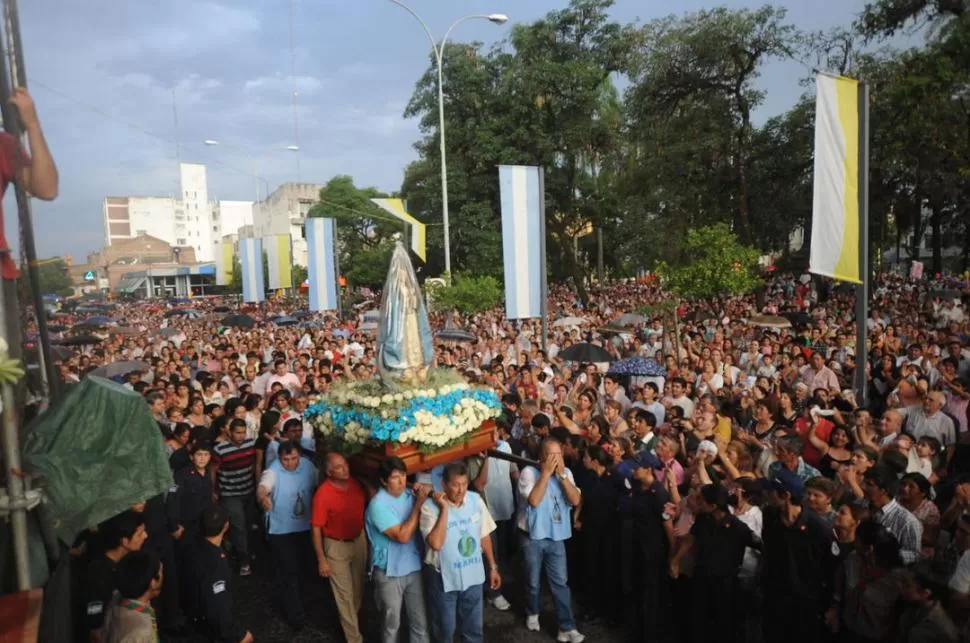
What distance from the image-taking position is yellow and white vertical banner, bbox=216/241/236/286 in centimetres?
4051

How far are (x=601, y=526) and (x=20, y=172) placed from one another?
14.7ft

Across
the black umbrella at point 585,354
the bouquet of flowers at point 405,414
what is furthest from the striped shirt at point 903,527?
the black umbrella at point 585,354

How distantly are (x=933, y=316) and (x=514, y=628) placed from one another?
14961 mm

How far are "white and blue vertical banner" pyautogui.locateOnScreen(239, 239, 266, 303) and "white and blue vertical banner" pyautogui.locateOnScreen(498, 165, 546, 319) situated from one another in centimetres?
1543

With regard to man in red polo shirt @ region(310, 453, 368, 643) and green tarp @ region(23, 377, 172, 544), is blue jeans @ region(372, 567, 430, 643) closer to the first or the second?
man in red polo shirt @ region(310, 453, 368, 643)

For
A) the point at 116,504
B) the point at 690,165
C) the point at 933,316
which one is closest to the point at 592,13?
the point at 690,165

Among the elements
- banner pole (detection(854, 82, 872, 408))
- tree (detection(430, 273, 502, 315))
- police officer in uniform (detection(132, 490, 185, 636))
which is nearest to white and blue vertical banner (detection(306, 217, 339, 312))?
tree (detection(430, 273, 502, 315))

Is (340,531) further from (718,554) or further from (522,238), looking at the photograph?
(522,238)

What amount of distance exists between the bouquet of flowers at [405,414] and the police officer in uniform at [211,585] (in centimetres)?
118

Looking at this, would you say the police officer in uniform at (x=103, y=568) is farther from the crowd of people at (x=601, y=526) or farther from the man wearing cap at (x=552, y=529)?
the man wearing cap at (x=552, y=529)

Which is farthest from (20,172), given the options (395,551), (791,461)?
(791,461)

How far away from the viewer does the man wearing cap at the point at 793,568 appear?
4.06 metres

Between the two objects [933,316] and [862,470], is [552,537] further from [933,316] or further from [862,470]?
[933,316]

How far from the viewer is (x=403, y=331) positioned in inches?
235
